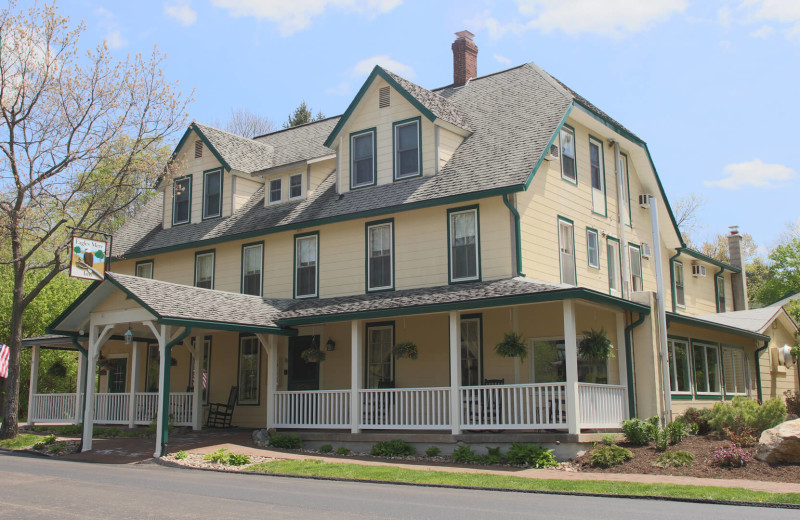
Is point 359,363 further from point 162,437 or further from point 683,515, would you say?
point 683,515

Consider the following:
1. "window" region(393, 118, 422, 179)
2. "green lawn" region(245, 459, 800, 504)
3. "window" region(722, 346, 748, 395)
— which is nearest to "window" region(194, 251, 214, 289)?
"window" region(393, 118, 422, 179)

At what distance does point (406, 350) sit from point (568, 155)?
703 cm

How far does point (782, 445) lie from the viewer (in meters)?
12.9

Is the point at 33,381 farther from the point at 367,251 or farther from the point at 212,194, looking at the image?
the point at 367,251

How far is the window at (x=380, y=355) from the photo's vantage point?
777 inches

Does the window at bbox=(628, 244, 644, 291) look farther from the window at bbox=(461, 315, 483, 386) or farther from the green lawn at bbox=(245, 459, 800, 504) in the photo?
the green lawn at bbox=(245, 459, 800, 504)

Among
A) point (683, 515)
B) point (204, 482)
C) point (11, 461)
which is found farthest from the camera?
point (11, 461)

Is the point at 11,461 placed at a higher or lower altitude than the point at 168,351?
lower

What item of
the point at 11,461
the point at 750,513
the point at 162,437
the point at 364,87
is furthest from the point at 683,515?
the point at 364,87

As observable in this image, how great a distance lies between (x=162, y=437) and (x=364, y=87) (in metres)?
10.8

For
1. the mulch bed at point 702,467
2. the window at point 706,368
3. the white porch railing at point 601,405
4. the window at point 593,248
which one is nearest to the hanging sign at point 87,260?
the white porch railing at point 601,405

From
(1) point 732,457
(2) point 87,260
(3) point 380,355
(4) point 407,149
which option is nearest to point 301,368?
(3) point 380,355

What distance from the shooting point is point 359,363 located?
1811 centimetres

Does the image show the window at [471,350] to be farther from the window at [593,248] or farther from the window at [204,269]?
the window at [204,269]
